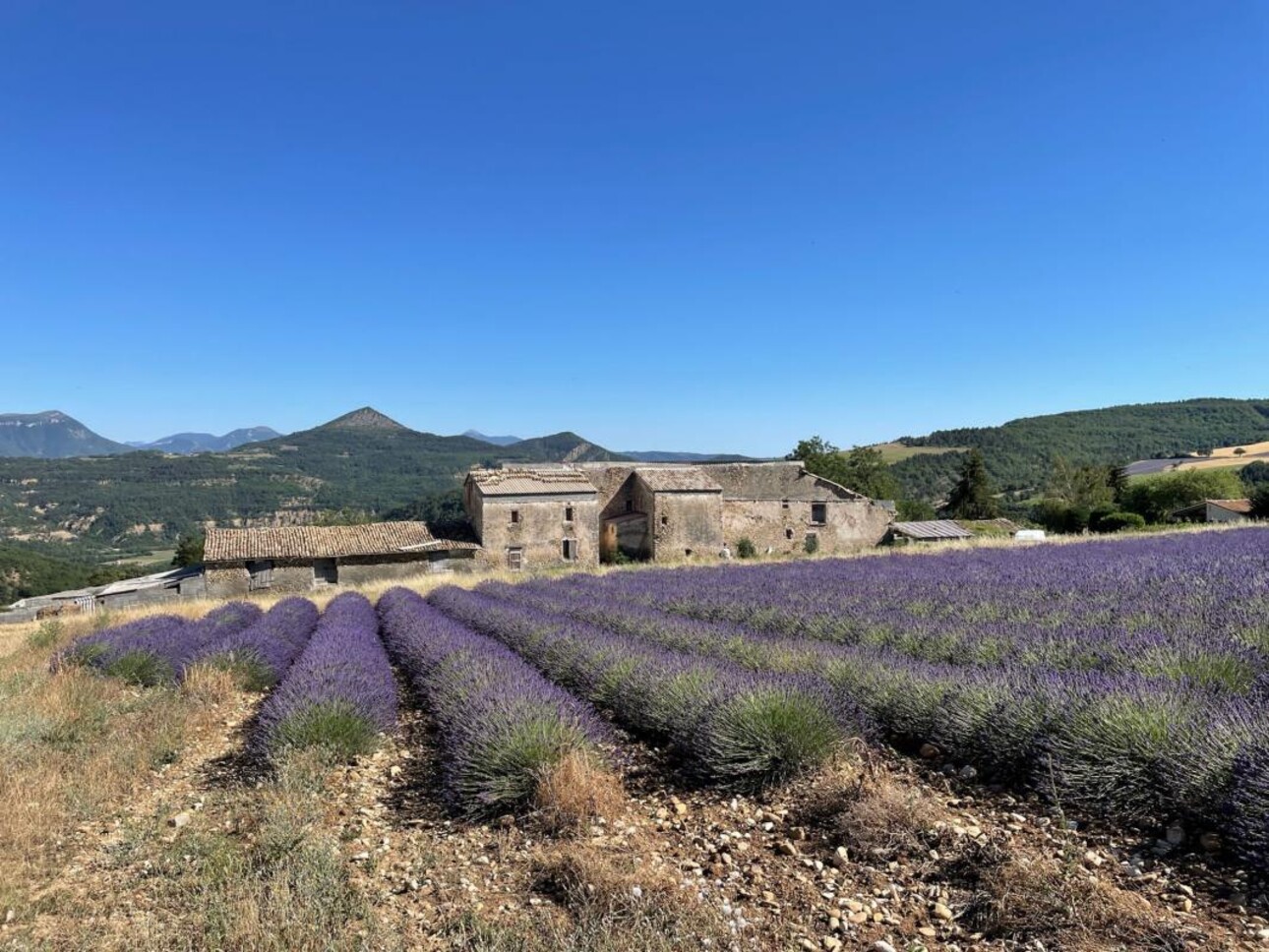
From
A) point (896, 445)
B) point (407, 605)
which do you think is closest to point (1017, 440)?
point (896, 445)

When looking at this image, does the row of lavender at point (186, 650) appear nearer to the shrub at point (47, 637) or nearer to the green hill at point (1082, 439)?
the shrub at point (47, 637)

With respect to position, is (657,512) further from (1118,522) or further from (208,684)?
(208,684)

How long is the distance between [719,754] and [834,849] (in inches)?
35.8

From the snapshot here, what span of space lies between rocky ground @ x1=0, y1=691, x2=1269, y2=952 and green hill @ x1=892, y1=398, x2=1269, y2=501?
281 feet

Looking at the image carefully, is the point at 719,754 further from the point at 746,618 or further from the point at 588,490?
the point at 588,490

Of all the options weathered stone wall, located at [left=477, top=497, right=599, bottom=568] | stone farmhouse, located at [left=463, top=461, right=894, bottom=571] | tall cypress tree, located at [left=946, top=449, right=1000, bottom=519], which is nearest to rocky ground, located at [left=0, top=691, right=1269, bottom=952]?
weathered stone wall, located at [left=477, top=497, right=599, bottom=568]

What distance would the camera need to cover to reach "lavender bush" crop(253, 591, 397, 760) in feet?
16.1

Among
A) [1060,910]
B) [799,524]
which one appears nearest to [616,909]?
[1060,910]

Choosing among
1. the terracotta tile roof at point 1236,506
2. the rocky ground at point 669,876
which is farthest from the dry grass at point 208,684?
the terracotta tile roof at point 1236,506

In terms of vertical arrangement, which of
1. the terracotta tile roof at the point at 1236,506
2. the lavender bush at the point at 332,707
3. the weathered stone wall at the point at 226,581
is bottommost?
the weathered stone wall at the point at 226,581

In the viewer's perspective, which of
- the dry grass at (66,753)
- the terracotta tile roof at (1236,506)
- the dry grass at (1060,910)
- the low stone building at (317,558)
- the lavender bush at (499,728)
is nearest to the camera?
the dry grass at (1060,910)

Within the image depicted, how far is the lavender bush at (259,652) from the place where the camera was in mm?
8297

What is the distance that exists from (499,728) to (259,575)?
976 inches

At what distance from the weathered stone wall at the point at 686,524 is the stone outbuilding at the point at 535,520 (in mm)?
2659
